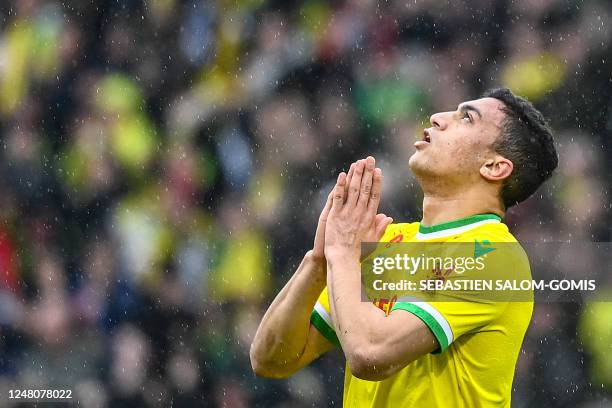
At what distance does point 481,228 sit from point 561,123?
2299mm

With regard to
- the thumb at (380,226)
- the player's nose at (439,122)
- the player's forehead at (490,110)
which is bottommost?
the thumb at (380,226)

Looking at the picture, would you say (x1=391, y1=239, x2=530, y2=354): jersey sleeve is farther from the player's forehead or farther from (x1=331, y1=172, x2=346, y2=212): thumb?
the player's forehead

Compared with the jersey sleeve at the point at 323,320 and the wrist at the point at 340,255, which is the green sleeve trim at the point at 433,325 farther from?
the jersey sleeve at the point at 323,320

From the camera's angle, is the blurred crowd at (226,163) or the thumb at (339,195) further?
the blurred crowd at (226,163)

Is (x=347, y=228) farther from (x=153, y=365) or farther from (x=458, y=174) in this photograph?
(x=153, y=365)

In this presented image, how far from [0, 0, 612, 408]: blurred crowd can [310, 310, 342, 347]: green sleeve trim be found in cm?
200

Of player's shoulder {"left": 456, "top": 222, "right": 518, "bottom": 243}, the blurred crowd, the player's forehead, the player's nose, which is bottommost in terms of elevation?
the blurred crowd

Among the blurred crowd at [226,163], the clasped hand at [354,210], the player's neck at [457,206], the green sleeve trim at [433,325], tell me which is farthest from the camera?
the blurred crowd at [226,163]

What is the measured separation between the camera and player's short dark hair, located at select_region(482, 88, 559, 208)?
1.94 meters

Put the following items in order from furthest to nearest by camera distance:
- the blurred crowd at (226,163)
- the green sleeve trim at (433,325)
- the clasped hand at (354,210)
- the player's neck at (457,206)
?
the blurred crowd at (226,163), the player's neck at (457,206), the clasped hand at (354,210), the green sleeve trim at (433,325)

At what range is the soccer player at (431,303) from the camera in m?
1.68

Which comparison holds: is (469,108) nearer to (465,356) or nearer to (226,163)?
(465,356)

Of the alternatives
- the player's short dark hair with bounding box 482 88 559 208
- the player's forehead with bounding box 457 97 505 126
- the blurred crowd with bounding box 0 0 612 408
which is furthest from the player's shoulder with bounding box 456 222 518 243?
the blurred crowd with bounding box 0 0 612 408

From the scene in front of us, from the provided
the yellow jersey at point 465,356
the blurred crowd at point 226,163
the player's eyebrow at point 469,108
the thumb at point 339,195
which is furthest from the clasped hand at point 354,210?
the blurred crowd at point 226,163
